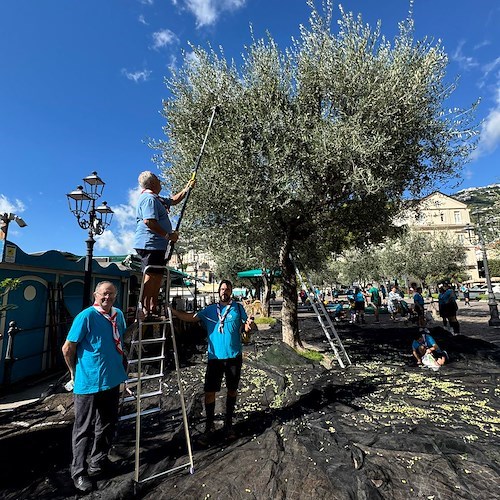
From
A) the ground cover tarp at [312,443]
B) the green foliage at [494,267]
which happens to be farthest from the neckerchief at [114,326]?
the green foliage at [494,267]

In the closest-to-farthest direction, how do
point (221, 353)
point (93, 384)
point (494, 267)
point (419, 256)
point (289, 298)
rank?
point (93, 384), point (221, 353), point (289, 298), point (419, 256), point (494, 267)

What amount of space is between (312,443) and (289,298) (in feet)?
20.3

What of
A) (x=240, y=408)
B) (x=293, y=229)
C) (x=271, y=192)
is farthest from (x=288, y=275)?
(x=240, y=408)

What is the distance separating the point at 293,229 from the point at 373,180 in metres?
3.00

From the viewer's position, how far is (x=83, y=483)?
3107mm

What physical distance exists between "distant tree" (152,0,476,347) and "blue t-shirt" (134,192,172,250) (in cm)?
423

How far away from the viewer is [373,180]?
734 cm

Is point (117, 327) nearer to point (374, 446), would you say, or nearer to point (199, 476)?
point (199, 476)

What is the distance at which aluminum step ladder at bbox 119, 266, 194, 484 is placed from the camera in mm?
3323

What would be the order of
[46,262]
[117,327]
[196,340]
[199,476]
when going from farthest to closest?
[196,340] → [46,262] → [117,327] → [199,476]

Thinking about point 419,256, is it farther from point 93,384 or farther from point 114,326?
point 93,384

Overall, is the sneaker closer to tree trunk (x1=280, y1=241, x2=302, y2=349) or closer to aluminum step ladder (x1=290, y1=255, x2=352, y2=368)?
aluminum step ladder (x1=290, y1=255, x2=352, y2=368)

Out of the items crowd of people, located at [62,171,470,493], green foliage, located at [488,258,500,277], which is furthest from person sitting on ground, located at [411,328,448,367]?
green foliage, located at [488,258,500,277]

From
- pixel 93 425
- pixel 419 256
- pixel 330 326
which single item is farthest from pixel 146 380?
pixel 419 256
